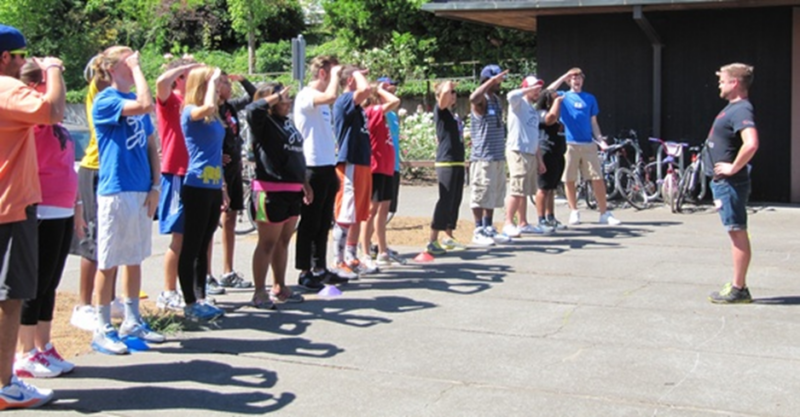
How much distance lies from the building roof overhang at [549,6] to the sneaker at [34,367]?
10559mm

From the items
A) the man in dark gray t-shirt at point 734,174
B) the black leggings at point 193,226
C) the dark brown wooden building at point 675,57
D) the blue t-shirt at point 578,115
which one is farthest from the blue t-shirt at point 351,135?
the dark brown wooden building at point 675,57

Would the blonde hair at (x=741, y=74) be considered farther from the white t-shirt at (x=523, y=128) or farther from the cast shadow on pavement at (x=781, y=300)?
the white t-shirt at (x=523, y=128)

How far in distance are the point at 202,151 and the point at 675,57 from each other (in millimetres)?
10324

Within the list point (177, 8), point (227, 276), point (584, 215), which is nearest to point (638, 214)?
point (584, 215)

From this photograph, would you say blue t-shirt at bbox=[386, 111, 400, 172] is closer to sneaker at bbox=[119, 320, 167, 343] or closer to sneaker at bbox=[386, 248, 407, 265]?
sneaker at bbox=[386, 248, 407, 265]

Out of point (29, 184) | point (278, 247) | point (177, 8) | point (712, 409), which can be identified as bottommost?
point (712, 409)

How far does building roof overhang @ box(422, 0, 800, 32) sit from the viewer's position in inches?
571

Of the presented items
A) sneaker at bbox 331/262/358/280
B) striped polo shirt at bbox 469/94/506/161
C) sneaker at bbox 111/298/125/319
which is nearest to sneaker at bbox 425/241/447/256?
striped polo shirt at bbox 469/94/506/161

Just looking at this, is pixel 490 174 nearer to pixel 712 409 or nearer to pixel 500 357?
pixel 500 357

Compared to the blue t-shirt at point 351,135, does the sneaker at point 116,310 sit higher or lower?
lower

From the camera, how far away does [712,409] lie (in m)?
5.57

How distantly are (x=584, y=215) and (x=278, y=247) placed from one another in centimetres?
743

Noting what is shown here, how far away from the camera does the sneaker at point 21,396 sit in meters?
5.52

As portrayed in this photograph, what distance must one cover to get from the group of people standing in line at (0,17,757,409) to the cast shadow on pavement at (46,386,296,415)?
0.80ft
